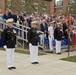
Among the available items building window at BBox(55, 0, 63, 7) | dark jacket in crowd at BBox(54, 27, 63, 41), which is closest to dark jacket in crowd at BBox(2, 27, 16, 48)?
dark jacket in crowd at BBox(54, 27, 63, 41)

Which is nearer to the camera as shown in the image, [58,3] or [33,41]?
[33,41]

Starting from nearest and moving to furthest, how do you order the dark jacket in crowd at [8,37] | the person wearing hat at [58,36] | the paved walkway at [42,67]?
the paved walkway at [42,67] < the dark jacket in crowd at [8,37] < the person wearing hat at [58,36]

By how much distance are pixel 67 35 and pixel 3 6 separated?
72.6ft

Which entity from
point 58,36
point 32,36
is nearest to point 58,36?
point 58,36

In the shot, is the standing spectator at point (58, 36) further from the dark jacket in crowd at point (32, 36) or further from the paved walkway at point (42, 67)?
the dark jacket in crowd at point (32, 36)

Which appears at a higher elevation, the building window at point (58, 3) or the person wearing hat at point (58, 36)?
the building window at point (58, 3)

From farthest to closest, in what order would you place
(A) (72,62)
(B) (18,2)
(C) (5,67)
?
(B) (18,2) → (A) (72,62) → (C) (5,67)

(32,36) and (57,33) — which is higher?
(32,36)

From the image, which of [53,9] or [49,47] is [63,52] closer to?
[49,47]

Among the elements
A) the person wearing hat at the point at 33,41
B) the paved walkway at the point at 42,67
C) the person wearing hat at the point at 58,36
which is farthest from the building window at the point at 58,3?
the person wearing hat at the point at 33,41

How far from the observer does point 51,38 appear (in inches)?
521

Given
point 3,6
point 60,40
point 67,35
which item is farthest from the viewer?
point 3,6

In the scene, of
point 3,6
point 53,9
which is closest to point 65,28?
point 3,6

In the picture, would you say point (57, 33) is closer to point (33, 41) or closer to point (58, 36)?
point (58, 36)
